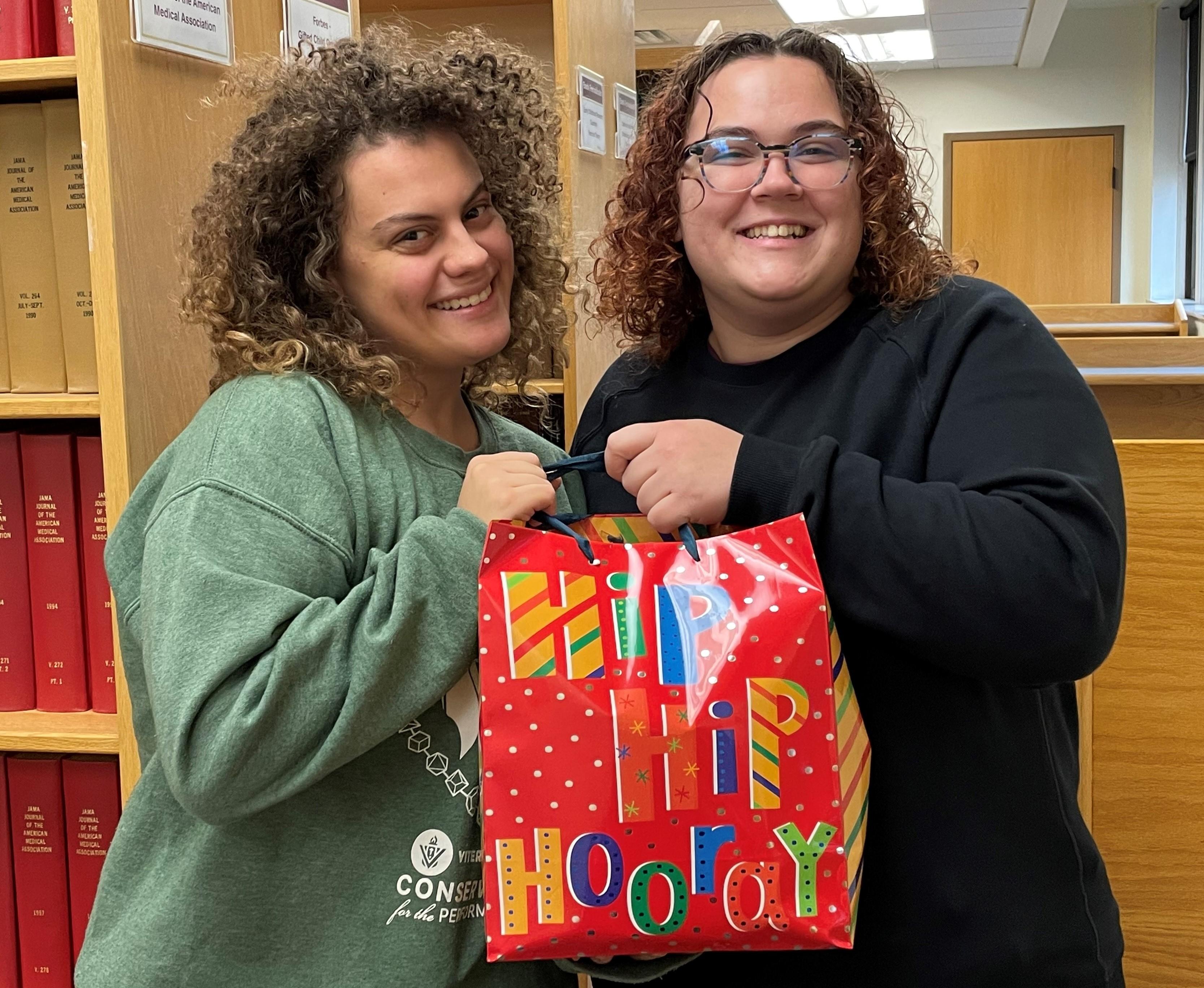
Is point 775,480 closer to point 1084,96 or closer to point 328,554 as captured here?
point 328,554

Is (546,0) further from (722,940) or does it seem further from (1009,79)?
(1009,79)

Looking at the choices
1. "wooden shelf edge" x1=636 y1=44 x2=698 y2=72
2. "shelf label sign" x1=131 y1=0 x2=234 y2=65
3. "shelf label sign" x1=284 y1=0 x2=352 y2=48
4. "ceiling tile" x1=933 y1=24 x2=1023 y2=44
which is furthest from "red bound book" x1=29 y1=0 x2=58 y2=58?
"ceiling tile" x1=933 y1=24 x2=1023 y2=44

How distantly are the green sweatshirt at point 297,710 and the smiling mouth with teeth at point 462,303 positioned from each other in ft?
0.38

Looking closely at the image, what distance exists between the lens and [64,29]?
53.5 inches

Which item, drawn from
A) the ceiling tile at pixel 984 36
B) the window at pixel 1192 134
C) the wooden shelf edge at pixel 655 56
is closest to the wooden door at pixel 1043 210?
the window at pixel 1192 134

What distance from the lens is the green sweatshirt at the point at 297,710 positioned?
0.91 metres

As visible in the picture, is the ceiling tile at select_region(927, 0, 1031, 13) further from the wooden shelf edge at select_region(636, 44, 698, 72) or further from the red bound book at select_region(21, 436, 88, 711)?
the red bound book at select_region(21, 436, 88, 711)

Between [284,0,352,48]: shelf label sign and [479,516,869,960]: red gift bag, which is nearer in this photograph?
[479,516,869,960]: red gift bag

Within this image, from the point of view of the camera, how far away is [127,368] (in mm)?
1315

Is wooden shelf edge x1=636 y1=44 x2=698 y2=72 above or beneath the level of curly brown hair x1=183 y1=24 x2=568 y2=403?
above

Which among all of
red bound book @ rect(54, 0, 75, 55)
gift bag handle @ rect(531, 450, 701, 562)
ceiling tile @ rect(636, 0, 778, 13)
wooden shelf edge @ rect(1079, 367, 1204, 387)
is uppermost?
ceiling tile @ rect(636, 0, 778, 13)

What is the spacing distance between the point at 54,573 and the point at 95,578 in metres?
0.05

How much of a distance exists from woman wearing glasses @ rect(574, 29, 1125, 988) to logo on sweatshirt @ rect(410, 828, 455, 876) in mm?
287

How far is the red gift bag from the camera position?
0.91 m
